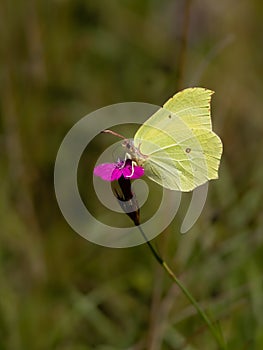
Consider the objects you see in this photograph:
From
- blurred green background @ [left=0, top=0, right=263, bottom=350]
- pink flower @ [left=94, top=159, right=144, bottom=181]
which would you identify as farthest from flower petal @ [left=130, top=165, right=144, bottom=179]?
blurred green background @ [left=0, top=0, right=263, bottom=350]

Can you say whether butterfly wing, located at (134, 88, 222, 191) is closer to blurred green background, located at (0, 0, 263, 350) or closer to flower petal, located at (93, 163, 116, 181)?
flower petal, located at (93, 163, 116, 181)

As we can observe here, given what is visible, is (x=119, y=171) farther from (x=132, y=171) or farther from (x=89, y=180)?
(x=89, y=180)

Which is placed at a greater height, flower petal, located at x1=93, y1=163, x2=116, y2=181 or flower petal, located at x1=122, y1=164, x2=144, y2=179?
flower petal, located at x1=93, y1=163, x2=116, y2=181

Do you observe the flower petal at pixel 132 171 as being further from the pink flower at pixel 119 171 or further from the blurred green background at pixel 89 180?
the blurred green background at pixel 89 180

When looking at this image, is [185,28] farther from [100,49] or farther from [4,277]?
[100,49]

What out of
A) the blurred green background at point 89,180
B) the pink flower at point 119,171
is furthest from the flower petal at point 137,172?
the blurred green background at point 89,180

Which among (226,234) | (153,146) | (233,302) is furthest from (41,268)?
(153,146)
